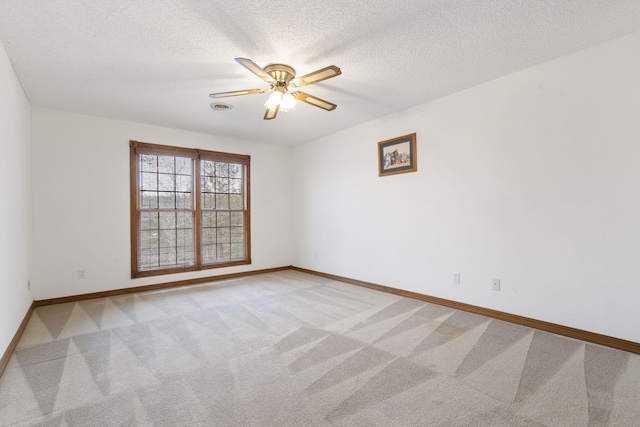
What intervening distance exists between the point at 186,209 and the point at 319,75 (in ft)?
11.4

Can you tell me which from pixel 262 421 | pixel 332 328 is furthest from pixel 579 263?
pixel 262 421

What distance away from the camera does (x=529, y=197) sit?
9.70 ft

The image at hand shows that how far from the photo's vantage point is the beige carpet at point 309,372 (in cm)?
168

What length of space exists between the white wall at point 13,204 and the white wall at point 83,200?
283 millimetres

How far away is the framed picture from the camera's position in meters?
3.98

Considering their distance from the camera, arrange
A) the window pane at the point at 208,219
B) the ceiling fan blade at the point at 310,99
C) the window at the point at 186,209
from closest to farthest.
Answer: the ceiling fan blade at the point at 310,99
the window at the point at 186,209
the window pane at the point at 208,219

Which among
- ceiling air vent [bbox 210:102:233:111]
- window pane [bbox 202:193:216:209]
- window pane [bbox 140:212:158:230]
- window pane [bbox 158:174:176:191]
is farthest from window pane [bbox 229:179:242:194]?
ceiling air vent [bbox 210:102:233:111]

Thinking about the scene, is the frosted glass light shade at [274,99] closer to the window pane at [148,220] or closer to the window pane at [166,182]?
the window pane at [166,182]

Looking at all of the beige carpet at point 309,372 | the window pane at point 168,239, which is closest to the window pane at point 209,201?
the window pane at point 168,239

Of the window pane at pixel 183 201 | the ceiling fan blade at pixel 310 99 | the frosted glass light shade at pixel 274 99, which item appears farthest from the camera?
the window pane at pixel 183 201

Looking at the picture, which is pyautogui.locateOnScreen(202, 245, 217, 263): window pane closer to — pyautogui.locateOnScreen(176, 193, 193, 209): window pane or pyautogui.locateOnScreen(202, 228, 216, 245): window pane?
pyautogui.locateOnScreen(202, 228, 216, 245): window pane

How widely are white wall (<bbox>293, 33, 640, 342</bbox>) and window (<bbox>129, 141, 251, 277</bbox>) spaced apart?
97.6 inches

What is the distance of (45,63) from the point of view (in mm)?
2729

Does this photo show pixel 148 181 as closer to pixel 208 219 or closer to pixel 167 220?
pixel 167 220
